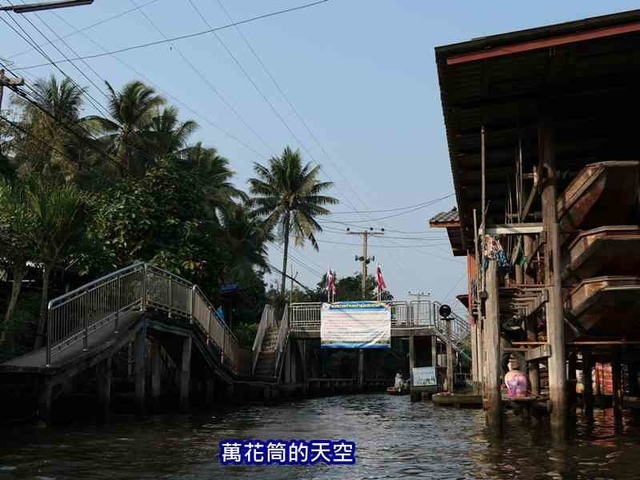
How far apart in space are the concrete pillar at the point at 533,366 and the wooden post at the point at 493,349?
3552mm

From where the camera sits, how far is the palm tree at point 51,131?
1436 inches

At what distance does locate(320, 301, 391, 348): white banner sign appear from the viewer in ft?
118

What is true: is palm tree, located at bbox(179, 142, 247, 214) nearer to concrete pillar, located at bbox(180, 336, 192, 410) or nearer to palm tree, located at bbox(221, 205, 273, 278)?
palm tree, located at bbox(221, 205, 273, 278)

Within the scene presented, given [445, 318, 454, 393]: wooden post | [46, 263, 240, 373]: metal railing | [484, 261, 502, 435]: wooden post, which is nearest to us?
[484, 261, 502, 435]: wooden post

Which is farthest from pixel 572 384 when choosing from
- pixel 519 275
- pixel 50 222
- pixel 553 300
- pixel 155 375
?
pixel 50 222

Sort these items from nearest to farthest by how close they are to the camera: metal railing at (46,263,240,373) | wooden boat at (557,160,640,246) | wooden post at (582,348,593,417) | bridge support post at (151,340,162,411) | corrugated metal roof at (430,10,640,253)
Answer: corrugated metal roof at (430,10,640,253)
wooden boat at (557,160,640,246)
metal railing at (46,263,240,373)
wooden post at (582,348,593,417)
bridge support post at (151,340,162,411)

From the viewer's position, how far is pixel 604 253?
11.3m

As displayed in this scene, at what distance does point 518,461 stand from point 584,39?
5977 mm

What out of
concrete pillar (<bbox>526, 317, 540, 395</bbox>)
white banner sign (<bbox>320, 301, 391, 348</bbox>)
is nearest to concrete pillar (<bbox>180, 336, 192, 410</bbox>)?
concrete pillar (<bbox>526, 317, 540, 395</bbox>)

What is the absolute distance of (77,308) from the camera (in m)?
16.4

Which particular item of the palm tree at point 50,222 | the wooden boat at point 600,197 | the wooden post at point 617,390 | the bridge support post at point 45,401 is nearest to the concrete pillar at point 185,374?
the palm tree at point 50,222

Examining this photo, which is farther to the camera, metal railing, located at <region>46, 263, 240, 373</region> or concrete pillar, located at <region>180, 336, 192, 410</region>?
concrete pillar, located at <region>180, 336, 192, 410</region>

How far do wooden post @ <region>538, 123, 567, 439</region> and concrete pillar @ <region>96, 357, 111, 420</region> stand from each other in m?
10.0

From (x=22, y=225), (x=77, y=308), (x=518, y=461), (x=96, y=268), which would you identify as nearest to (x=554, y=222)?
(x=518, y=461)
